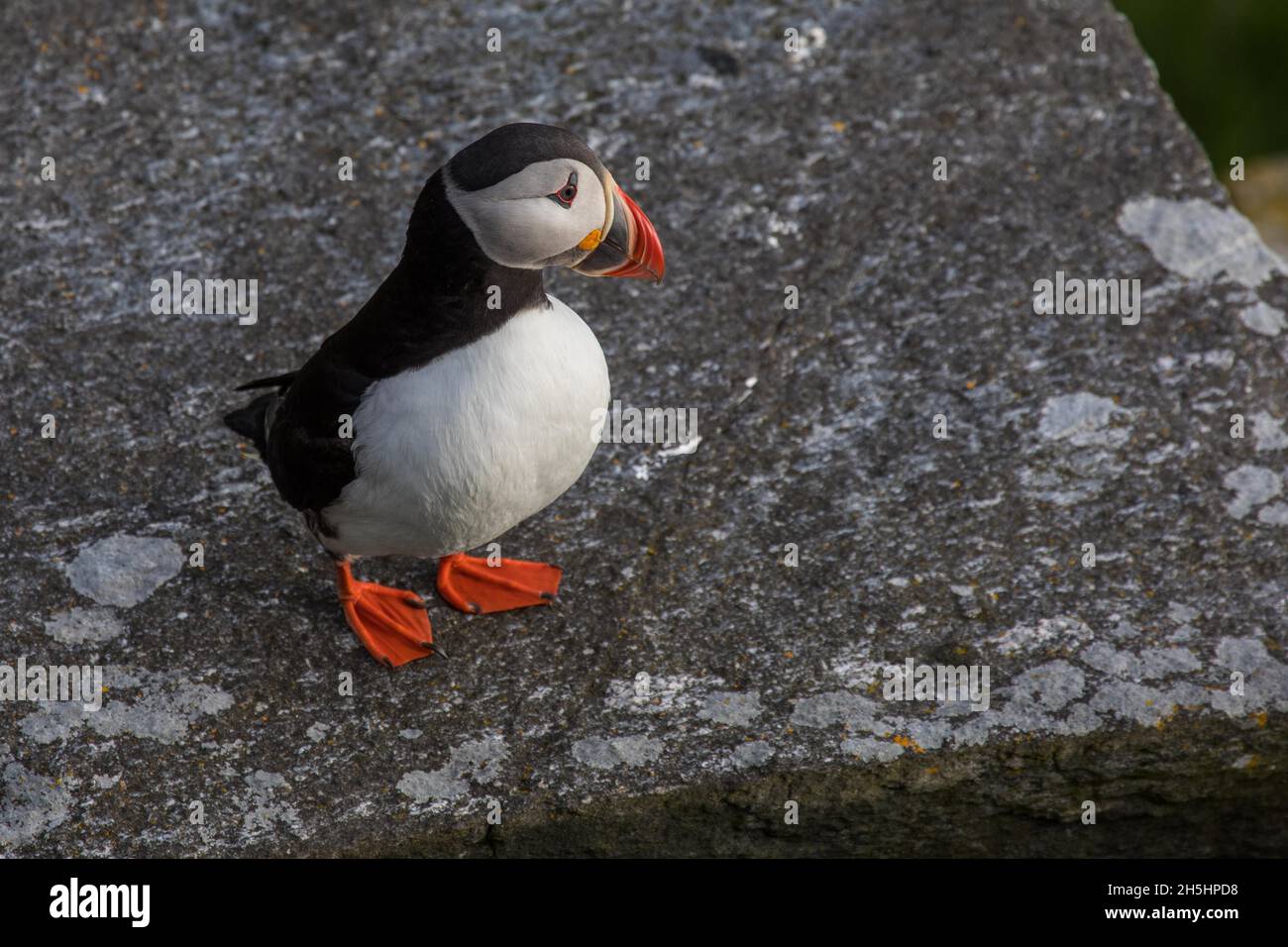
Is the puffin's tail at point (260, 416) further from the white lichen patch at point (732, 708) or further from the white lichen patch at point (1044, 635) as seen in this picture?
the white lichen patch at point (1044, 635)

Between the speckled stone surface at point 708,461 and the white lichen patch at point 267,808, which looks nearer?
the white lichen patch at point 267,808

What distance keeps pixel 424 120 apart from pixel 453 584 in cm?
211

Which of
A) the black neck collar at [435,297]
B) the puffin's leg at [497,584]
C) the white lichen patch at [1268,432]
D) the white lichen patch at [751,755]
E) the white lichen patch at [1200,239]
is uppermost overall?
the white lichen patch at [1200,239]

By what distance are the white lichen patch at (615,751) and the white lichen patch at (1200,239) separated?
2571 mm

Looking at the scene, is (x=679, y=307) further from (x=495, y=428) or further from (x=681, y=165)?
(x=495, y=428)

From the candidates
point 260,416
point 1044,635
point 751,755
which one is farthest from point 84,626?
point 1044,635

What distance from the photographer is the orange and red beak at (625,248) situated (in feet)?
11.7

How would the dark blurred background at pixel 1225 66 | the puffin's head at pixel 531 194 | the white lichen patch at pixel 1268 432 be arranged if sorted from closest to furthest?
the puffin's head at pixel 531 194 < the white lichen patch at pixel 1268 432 < the dark blurred background at pixel 1225 66

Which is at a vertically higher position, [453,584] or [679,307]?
[679,307]

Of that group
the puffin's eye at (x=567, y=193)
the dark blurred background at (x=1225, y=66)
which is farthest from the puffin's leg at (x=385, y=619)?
the dark blurred background at (x=1225, y=66)

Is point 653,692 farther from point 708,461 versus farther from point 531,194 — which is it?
point 531,194

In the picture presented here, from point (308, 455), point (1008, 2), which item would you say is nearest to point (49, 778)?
point (308, 455)

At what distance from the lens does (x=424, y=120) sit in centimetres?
546

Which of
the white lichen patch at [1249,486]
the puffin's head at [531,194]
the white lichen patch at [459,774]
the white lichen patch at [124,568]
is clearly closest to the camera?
the puffin's head at [531,194]
